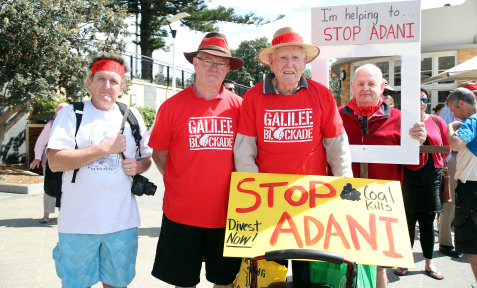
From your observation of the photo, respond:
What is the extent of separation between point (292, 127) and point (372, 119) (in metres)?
0.87

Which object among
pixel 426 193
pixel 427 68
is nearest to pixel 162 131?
pixel 426 193

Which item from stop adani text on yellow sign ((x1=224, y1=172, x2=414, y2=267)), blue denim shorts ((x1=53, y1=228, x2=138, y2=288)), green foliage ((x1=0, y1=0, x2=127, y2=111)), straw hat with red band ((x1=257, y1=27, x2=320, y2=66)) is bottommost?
blue denim shorts ((x1=53, y1=228, x2=138, y2=288))

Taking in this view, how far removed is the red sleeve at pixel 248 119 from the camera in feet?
7.68

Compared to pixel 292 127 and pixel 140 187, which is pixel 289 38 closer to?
pixel 292 127

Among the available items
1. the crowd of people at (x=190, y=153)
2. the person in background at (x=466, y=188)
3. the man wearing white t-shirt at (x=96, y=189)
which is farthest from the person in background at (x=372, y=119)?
the man wearing white t-shirt at (x=96, y=189)

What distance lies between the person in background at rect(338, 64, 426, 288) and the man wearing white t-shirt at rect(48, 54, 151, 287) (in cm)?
167

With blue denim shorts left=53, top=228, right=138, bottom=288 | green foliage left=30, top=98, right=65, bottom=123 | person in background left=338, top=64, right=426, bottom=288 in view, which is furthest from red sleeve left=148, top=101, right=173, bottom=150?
green foliage left=30, top=98, right=65, bottom=123

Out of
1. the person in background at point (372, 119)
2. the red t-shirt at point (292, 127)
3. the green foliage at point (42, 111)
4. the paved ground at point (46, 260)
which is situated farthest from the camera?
the green foliage at point (42, 111)

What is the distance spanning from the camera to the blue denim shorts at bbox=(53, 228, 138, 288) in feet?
7.82

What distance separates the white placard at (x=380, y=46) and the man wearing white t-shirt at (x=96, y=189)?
4.91ft

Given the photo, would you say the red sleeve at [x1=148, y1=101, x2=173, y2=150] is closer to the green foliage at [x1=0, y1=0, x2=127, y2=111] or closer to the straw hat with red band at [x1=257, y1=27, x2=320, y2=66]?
the straw hat with red band at [x1=257, y1=27, x2=320, y2=66]

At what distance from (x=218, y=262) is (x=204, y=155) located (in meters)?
0.76

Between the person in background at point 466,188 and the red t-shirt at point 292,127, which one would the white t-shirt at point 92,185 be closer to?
the red t-shirt at point 292,127

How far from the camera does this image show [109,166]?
2.44 m
